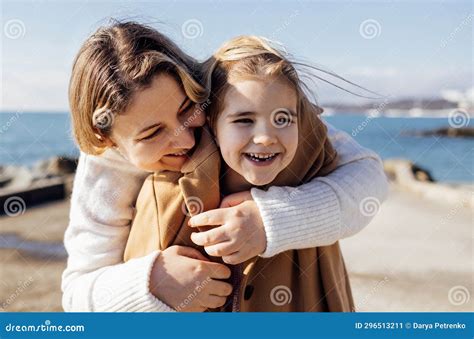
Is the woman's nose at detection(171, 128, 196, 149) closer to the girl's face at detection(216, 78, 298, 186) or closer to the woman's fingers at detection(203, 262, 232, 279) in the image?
the girl's face at detection(216, 78, 298, 186)

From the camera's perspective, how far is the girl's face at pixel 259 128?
1942 mm

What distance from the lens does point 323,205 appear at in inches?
82.1

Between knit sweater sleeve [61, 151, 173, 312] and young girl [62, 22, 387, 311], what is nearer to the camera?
young girl [62, 22, 387, 311]

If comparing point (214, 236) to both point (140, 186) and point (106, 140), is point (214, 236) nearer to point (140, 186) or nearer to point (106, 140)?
point (140, 186)

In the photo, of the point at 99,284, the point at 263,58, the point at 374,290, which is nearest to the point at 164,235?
the point at 99,284

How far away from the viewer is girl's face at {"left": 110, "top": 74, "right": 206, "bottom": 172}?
1982mm

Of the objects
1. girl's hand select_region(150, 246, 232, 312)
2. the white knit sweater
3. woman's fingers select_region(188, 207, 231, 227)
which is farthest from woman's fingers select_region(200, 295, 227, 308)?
woman's fingers select_region(188, 207, 231, 227)

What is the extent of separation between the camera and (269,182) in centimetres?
207

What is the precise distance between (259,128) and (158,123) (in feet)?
1.11
